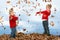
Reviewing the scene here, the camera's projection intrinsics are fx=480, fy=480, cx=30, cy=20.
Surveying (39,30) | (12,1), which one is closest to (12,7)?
(12,1)

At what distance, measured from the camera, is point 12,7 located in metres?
5.08

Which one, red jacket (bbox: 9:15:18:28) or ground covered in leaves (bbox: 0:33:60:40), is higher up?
red jacket (bbox: 9:15:18:28)

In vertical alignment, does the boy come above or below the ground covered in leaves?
above

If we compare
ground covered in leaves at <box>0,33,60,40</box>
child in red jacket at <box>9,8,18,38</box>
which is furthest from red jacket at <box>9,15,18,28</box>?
ground covered in leaves at <box>0,33,60,40</box>

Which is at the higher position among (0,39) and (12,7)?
(12,7)

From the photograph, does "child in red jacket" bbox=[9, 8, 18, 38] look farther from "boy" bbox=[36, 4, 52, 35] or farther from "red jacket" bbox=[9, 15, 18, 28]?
"boy" bbox=[36, 4, 52, 35]

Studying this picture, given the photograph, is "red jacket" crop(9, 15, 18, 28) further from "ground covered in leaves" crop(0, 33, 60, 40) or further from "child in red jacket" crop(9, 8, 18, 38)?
"ground covered in leaves" crop(0, 33, 60, 40)

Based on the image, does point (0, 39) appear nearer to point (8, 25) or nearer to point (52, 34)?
point (8, 25)

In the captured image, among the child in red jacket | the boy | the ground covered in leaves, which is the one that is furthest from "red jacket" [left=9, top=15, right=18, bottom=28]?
the boy

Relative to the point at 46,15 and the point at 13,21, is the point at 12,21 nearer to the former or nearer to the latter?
the point at 13,21

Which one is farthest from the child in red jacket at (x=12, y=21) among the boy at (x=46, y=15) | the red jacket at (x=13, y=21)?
the boy at (x=46, y=15)

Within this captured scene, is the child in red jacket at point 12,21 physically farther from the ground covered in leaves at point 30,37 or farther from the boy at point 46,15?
the boy at point 46,15

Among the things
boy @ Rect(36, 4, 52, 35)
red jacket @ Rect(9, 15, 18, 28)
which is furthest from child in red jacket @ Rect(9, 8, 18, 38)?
boy @ Rect(36, 4, 52, 35)

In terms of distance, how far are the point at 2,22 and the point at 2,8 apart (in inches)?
5.8
